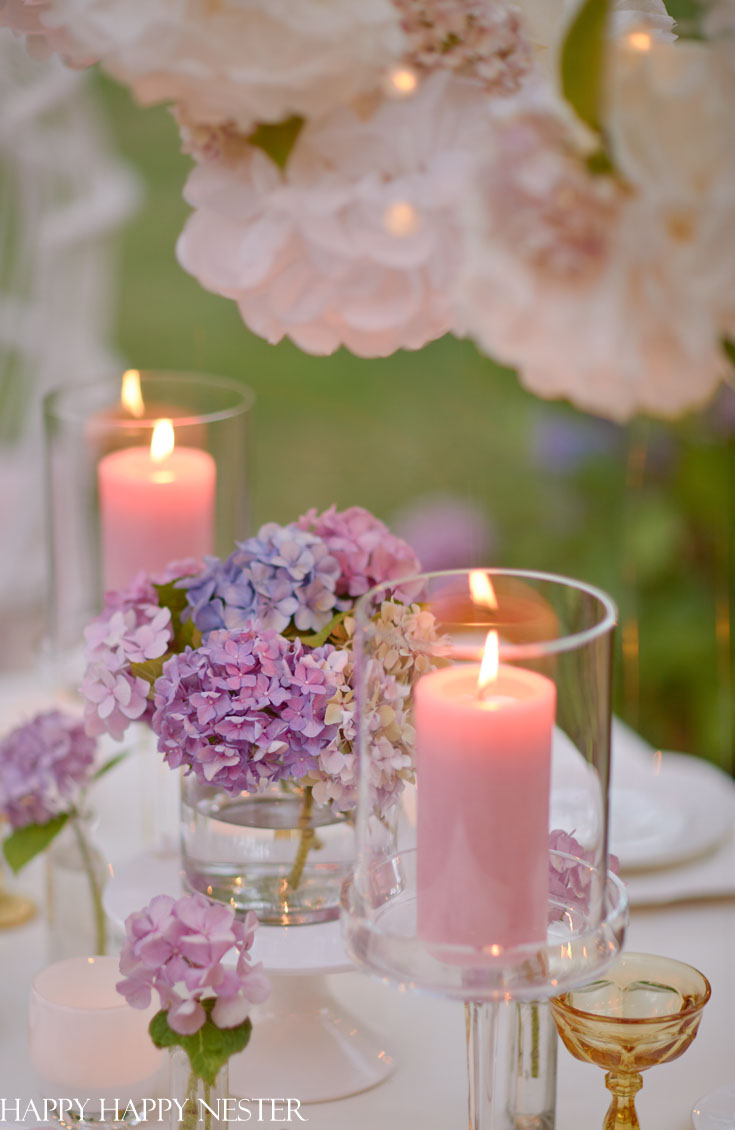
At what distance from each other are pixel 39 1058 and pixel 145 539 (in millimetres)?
320

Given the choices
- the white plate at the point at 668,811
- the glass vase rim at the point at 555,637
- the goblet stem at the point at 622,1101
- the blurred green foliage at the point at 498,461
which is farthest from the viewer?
the blurred green foliage at the point at 498,461

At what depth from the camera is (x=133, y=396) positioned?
89cm

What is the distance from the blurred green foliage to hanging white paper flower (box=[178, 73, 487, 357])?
0.23 metres

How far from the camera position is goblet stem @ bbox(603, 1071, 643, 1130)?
578 millimetres

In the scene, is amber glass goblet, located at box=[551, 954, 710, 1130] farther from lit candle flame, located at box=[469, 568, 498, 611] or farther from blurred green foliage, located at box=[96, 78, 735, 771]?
blurred green foliage, located at box=[96, 78, 735, 771]

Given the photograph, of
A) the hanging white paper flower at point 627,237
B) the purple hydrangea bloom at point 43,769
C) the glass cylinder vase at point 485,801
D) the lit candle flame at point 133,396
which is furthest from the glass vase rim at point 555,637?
the lit candle flame at point 133,396

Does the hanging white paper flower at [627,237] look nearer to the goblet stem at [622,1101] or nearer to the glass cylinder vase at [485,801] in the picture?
the glass cylinder vase at [485,801]

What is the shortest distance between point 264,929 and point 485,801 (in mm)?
198

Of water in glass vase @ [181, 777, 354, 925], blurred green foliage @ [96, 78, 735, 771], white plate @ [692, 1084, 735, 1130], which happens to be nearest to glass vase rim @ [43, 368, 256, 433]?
blurred green foliage @ [96, 78, 735, 771]

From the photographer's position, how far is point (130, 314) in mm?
2803

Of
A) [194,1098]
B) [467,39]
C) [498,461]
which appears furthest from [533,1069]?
[498,461]

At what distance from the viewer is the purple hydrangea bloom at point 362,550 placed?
2.10 ft

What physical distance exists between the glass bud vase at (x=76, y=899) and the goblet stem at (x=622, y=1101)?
31 centimetres

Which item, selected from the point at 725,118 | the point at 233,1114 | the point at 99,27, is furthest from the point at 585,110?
the point at 233,1114
